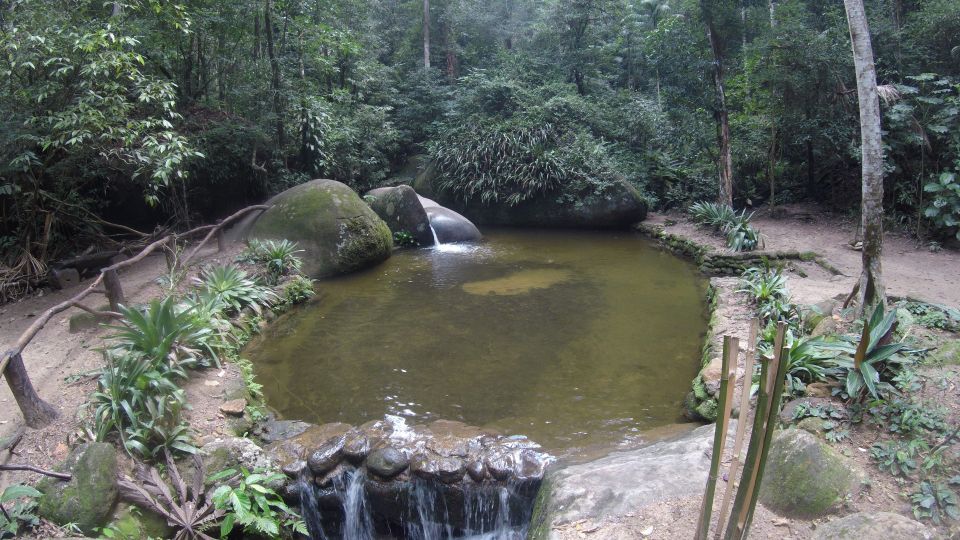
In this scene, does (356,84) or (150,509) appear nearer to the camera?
(150,509)

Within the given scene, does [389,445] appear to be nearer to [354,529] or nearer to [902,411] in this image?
[354,529]

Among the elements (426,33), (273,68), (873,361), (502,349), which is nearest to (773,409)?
(873,361)

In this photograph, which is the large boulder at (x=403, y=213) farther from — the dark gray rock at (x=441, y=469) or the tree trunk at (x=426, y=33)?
the tree trunk at (x=426, y=33)

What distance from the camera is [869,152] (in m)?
4.79

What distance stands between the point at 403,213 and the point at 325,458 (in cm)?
782

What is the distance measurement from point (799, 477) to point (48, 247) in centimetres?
932

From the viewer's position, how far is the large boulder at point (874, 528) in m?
2.55

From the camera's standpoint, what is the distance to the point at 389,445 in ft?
13.6

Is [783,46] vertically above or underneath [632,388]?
above

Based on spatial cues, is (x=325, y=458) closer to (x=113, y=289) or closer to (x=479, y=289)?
(x=113, y=289)

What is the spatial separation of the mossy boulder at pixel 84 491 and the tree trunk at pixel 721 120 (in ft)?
34.8

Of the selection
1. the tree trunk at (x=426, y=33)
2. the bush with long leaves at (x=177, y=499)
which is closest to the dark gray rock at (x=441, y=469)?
the bush with long leaves at (x=177, y=499)

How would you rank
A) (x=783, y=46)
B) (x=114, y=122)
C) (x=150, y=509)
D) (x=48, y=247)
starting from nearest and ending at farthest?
(x=150, y=509)
(x=114, y=122)
(x=48, y=247)
(x=783, y=46)

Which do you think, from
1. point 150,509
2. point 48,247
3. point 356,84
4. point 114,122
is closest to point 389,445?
point 150,509
